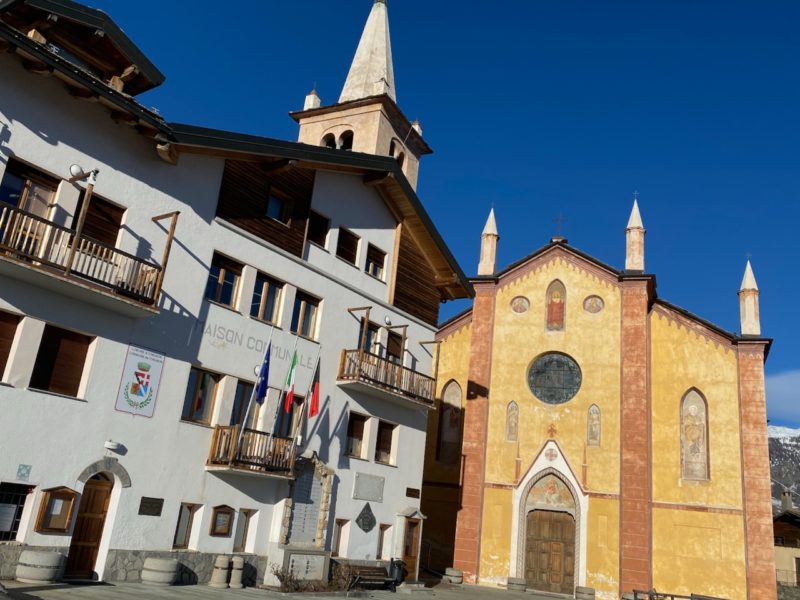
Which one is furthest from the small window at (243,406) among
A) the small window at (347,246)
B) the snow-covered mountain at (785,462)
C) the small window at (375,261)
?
the snow-covered mountain at (785,462)

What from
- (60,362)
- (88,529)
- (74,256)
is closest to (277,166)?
(74,256)

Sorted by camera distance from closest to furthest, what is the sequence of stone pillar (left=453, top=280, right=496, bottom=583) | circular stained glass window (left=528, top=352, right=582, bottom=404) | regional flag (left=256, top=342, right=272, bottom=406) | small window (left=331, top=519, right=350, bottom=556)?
regional flag (left=256, top=342, right=272, bottom=406), small window (left=331, top=519, right=350, bottom=556), stone pillar (left=453, top=280, right=496, bottom=583), circular stained glass window (left=528, top=352, right=582, bottom=404)

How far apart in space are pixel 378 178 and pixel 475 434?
13968 millimetres

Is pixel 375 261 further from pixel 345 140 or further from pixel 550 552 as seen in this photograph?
pixel 550 552

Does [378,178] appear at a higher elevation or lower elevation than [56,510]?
higher

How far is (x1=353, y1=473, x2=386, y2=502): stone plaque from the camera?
23.6m

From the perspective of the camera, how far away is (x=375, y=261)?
86.4 ft

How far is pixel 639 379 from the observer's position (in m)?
31.4

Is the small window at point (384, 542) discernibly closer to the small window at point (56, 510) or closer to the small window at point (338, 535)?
the small window at point (338, 535)

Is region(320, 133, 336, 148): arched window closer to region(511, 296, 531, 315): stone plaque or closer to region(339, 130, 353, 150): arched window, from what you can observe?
region(339, 130, 353, 150): arched window

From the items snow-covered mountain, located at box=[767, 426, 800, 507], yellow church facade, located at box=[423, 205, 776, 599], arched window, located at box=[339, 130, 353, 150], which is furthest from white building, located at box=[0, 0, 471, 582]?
snow-covered mountain, located at box=[767, 426, 800, 507]

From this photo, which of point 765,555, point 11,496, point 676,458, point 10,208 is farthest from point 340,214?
point 765,555

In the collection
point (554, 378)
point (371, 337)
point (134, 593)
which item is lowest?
point (134, 593)

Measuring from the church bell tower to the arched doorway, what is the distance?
16.3 meters
